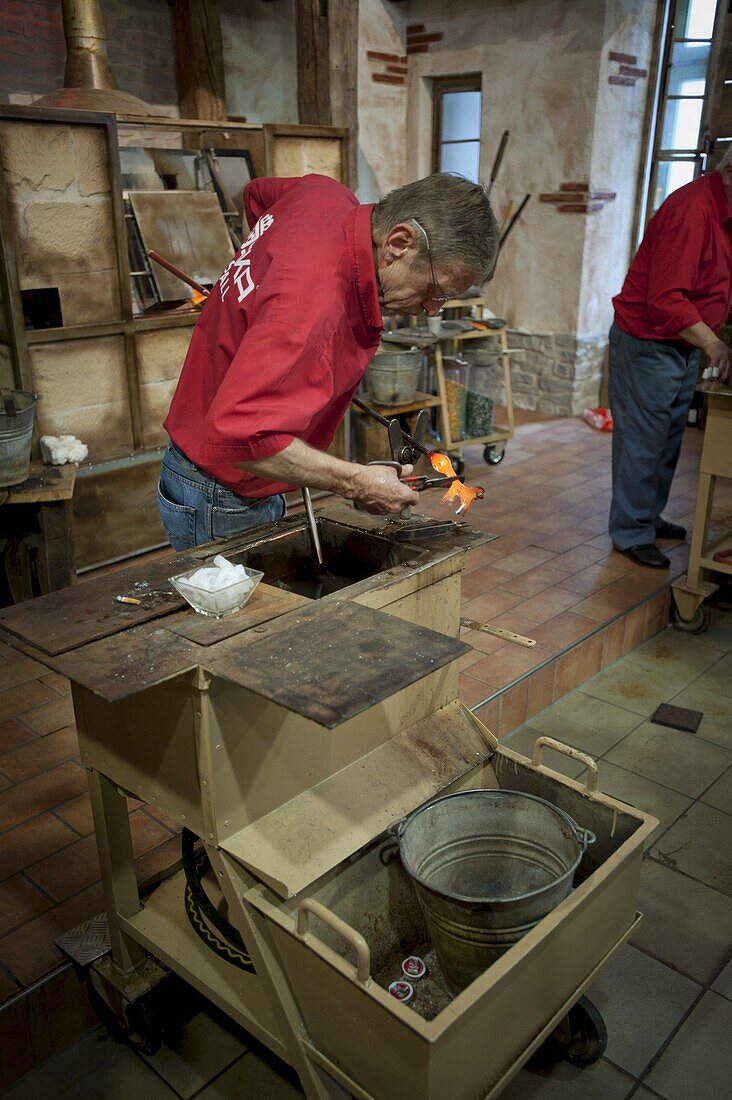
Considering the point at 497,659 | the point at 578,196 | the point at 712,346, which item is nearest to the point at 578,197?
the point at 578,196

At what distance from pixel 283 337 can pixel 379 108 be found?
688 cm

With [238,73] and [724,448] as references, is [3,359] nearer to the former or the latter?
[724,448]

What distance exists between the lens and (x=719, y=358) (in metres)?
4.08

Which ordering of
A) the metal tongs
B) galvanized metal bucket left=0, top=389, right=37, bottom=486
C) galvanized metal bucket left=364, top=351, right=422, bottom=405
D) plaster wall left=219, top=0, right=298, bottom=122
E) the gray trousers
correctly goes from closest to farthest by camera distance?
the metal tongs → galvanized metal bucket left=0, top=389, right=37, bottom=486 → the gray trousers → galvanized metal bucket left=364, top=351, right=422, bottom=405 → plaster wall left=219, top=0, right=298, bottom=122

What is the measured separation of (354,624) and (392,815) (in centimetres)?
48

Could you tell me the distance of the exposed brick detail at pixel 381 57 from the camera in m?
7.72

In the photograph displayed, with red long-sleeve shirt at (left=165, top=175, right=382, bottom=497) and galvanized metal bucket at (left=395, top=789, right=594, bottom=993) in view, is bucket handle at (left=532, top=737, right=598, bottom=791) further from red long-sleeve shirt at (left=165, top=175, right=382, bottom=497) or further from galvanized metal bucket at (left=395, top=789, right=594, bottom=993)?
red long-sleeve shirt at (left=165, top=175, right=382, bottom=497)

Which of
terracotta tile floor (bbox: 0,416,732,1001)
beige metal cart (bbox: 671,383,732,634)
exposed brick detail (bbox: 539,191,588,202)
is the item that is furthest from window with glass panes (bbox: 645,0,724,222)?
beige metal cart (bbox: 671,383,732,634)

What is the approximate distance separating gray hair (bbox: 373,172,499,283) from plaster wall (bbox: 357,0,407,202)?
6211mm

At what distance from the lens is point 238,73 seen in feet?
24.7

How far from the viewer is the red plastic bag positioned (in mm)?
7277

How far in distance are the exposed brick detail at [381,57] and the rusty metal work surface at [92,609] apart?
6.99 meters

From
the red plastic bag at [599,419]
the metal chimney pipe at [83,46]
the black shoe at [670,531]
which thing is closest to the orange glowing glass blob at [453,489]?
the black shoe at [670,531]

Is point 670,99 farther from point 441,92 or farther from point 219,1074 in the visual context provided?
point 219,1074
